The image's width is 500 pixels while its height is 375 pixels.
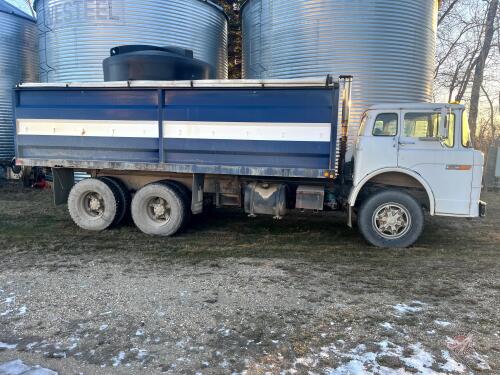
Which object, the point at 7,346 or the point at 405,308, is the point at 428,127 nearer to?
the point at 405,308

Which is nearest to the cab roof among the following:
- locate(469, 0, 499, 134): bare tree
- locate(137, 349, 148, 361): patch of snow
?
locate(137, 349, 148, 361): patch of snow

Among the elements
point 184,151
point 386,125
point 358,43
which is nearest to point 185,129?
point 184,151

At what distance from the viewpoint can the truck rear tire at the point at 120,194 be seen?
292 inches

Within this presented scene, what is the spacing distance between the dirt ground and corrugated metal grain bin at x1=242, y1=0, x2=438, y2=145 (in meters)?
4.09

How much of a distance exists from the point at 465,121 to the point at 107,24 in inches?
332

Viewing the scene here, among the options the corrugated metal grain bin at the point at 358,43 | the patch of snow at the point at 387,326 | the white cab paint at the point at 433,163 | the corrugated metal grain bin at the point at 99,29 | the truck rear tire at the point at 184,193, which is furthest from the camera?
the corrugated metal grain bin at the point at 99,29

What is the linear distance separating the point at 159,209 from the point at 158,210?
0.09 ft

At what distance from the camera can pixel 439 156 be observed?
20.2 ft

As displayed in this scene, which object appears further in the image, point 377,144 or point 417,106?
point 377,144

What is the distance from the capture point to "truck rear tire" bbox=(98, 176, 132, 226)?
24.4ft

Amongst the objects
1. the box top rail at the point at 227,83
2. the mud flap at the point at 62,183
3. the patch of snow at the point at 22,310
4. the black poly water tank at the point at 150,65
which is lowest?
the patch of snow at the point at 22,310

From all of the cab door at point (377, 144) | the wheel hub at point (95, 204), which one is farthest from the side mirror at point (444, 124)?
the wheel hub at point (95, 204)

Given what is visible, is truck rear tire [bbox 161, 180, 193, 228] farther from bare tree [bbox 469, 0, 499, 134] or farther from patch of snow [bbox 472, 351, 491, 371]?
bare tree [bbox 469, 0, 499, 134]

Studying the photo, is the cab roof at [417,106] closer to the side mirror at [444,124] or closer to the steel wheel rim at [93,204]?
the side mirror at [444,124]
